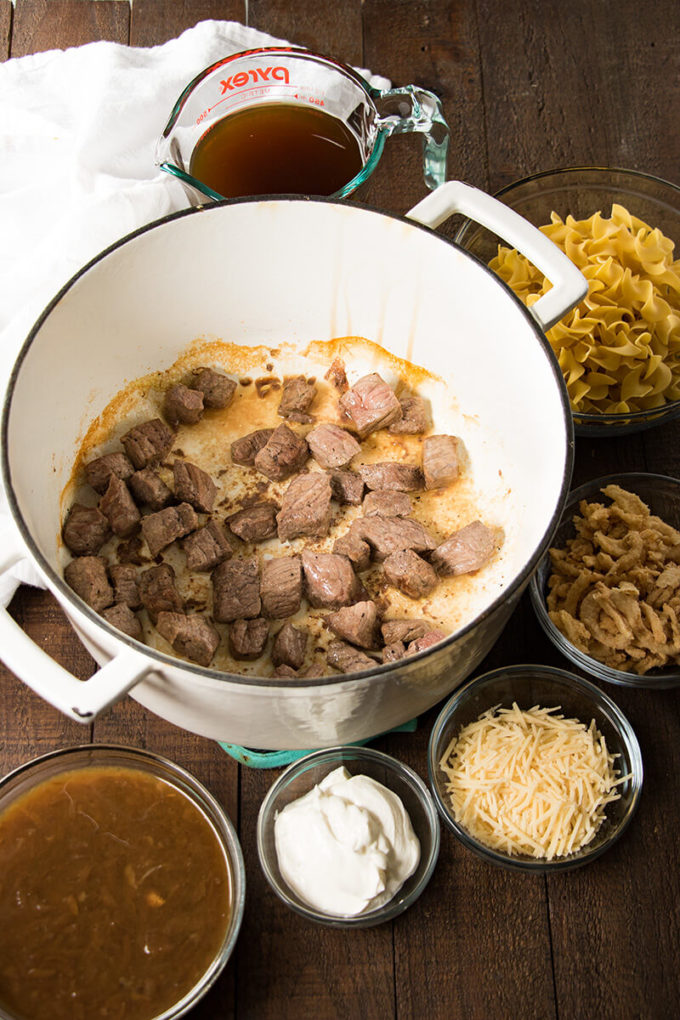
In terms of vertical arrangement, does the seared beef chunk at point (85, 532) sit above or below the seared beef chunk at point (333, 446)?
above

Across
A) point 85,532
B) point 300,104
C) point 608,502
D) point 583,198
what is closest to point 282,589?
point 85,532

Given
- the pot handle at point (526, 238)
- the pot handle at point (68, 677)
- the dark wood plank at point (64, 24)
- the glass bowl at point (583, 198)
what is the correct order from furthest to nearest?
the dark wood plank at point (64, 24) → the glass bowl at point (583, 198) → the pot handle at point (526, 238) → the pot handle at point (68, 677)

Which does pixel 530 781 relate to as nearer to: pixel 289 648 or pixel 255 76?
pixel 289 648

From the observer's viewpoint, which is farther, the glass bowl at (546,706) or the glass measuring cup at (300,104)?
the glass measuring cup at (300,104)

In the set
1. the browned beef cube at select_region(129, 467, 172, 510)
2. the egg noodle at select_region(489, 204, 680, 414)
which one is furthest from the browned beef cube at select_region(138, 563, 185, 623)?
the egg noodle at select_region(489, 204, 680, 414)

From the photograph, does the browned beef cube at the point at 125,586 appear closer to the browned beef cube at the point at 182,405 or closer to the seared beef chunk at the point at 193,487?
the seared beef chunk at the point at 193,487

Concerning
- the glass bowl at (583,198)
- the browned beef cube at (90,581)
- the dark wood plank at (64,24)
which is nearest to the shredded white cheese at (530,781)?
the browned beef cube at (90,581)

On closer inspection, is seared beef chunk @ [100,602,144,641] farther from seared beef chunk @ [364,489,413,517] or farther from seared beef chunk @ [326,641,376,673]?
seared beef chunk @ [364,489,413,517]
